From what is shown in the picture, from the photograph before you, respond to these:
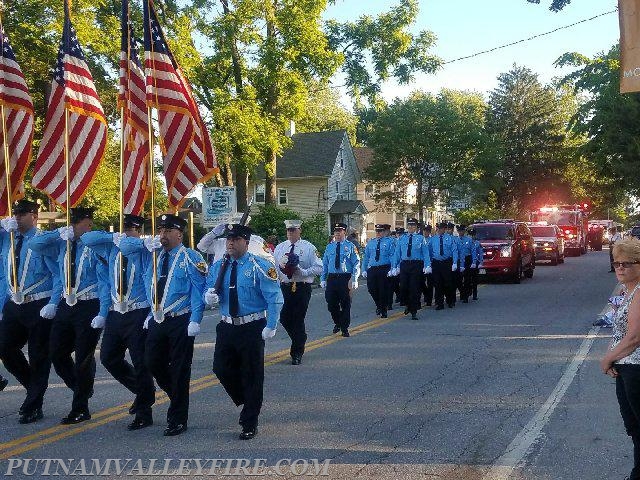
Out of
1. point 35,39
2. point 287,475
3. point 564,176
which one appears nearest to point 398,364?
point 287,475

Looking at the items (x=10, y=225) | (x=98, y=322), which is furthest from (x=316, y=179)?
(x=98, y=322)

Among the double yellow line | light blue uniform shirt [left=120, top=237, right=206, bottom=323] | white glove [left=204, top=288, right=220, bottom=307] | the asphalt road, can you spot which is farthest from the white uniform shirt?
white glove [left=204, top=288, right=220, bottom=307]

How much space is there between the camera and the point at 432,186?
4797 cm

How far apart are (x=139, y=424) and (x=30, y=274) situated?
6.41 feet

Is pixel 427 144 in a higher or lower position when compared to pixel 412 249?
higher

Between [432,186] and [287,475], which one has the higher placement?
[432,186]

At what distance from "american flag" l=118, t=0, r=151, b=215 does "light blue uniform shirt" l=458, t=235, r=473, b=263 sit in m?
11.7

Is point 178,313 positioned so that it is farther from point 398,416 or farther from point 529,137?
point 529,137

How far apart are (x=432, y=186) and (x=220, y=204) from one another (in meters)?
27.6

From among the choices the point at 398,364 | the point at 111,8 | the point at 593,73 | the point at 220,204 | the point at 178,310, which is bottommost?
the point at 398,364

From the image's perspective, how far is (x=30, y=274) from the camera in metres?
7.89

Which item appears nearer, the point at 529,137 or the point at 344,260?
the point at 344,260

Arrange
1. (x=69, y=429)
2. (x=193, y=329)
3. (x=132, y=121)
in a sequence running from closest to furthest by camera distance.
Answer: (x=193, y=329), (x=69, y=429), (x=132, y=121)

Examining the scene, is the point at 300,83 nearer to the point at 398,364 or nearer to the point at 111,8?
the point at 111,8
